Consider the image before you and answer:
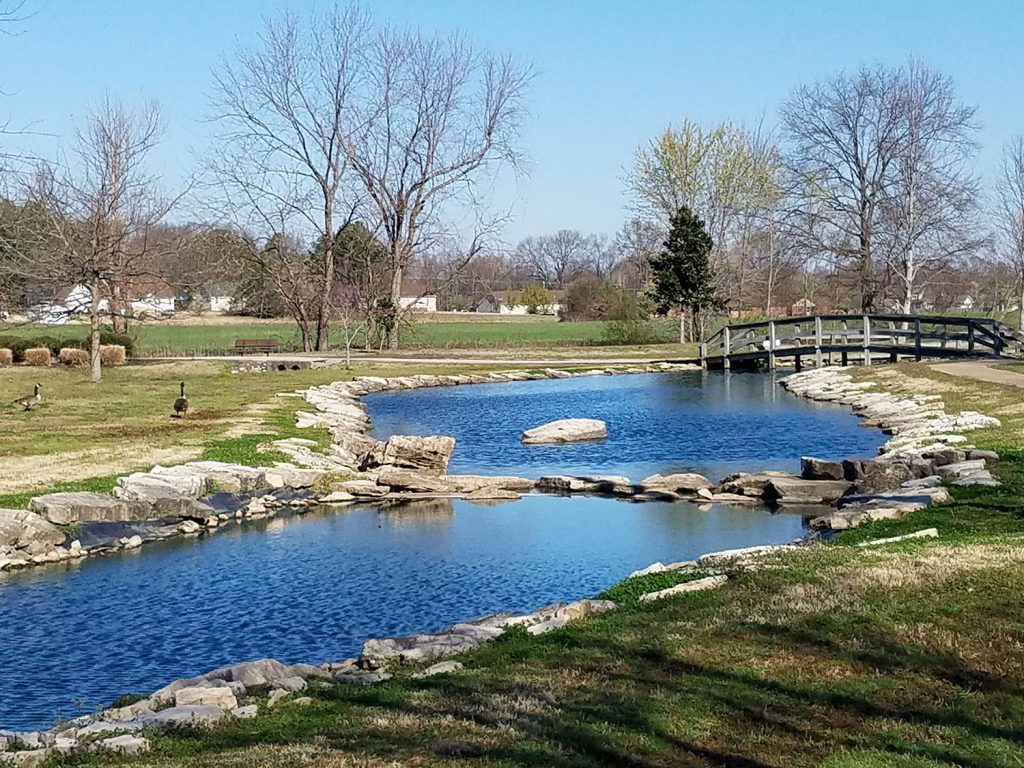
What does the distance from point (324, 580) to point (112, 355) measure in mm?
29743

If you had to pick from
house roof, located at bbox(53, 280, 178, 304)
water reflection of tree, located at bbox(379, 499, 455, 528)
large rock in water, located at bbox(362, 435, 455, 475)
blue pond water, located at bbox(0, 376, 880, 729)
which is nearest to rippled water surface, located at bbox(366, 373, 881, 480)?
blue pond water, located at bbox(0, 376, 880, 729)

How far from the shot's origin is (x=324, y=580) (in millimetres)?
13188

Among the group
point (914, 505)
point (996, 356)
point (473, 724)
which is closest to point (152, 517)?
point (914, 505)

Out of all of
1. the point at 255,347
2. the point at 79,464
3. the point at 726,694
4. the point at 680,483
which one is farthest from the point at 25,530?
the point at 255,347

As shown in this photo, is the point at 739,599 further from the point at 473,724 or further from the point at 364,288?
the point at 364,288

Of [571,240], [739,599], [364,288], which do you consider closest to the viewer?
[739,599]

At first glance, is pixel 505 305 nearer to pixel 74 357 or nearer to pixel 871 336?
pixel 871 336

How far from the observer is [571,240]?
148 m

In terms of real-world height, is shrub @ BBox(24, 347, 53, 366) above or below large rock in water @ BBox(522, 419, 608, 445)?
above

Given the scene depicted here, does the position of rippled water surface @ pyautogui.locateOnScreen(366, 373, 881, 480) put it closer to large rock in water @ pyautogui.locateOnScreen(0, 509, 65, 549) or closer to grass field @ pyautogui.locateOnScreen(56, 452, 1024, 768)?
large rock in water @ pyautogui.locateOnScreen(0, 509, 65, 549)

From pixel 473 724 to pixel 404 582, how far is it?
23.0 feet

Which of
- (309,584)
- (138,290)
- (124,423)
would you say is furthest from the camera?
(138,290)

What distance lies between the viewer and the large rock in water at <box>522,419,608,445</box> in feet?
82.0

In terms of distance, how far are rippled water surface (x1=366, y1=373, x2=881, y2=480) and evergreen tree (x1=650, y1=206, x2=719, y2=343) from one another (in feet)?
56.1
